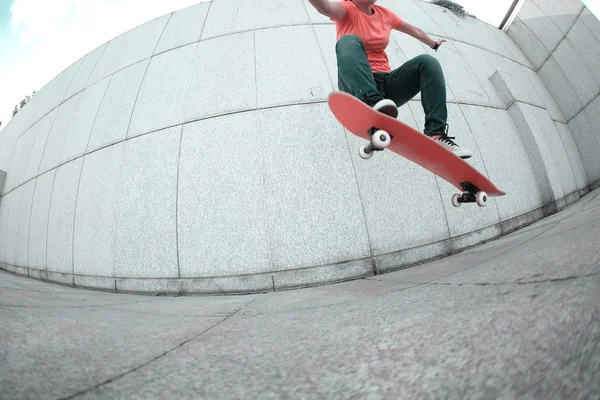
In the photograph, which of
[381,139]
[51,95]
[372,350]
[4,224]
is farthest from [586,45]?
[4,224]

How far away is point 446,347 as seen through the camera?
2.42ft

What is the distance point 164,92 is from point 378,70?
3.95 metres

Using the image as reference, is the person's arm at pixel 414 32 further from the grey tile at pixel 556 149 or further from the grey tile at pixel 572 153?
the grey tile at pixel 572 153

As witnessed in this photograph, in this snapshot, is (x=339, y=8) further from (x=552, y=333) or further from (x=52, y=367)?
(x=52, y=367)

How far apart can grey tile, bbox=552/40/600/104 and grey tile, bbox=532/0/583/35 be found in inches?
17.8

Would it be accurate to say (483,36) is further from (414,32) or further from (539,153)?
(414,32)

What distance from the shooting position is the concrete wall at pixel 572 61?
6.16 meters

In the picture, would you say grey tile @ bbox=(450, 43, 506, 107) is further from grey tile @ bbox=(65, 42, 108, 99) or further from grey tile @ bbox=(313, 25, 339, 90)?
grey tile @ bbox=(65, 42, 108, 99)

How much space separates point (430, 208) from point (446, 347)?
11.0ft

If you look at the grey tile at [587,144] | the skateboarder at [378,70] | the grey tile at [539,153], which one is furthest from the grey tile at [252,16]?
the grey tile at [587,144]

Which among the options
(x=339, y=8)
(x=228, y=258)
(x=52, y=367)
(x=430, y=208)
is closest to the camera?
(x=52, y=367)

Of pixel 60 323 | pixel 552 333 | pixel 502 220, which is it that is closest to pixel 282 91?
pixel 60 323

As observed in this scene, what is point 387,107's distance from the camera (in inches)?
82.8

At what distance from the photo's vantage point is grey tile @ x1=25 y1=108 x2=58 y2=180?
6039 mm
